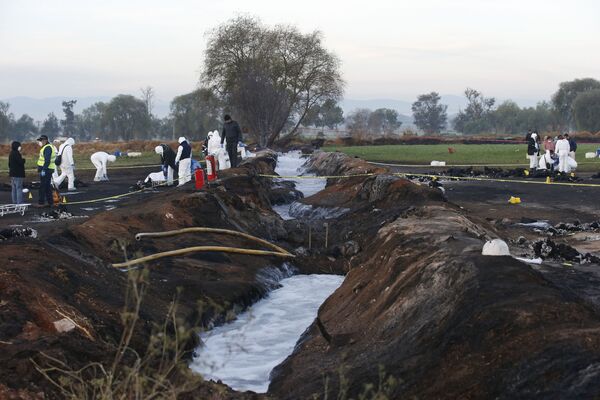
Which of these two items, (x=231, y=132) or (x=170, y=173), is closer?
(x=231, y=132)

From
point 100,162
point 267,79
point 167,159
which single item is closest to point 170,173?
point 167,159

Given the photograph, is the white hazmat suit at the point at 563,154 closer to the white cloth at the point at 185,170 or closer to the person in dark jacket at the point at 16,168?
the white cloth at the point at 185,170

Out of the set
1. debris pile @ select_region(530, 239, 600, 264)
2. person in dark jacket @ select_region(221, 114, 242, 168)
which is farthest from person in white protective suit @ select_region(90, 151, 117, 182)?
debris pile @ select_region(530, 239, 600, 264)

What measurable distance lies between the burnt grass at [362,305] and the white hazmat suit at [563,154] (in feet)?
51.9

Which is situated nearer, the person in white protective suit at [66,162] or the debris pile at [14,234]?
the debris pile at [14,234]

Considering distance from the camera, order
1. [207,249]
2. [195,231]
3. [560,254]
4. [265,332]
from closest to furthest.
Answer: [265,332] < [560,254] < [207,249] < [195,231]

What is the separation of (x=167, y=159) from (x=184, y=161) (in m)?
1.24

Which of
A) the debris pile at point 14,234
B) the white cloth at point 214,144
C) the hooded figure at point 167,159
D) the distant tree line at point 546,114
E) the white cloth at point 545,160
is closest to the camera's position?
the debris pile at point 14,234

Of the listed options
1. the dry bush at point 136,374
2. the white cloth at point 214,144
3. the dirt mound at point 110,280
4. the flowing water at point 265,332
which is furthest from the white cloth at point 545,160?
the dry bush at point 136,374

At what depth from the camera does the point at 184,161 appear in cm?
2645

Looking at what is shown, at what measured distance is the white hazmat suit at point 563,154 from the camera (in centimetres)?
3159

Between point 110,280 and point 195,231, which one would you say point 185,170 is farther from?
point 110,280

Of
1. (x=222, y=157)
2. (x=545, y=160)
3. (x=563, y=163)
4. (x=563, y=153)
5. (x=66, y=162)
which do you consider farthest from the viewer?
(x=545, y=160)

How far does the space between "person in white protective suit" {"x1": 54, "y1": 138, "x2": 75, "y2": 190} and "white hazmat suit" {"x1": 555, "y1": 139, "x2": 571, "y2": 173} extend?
17912mm
